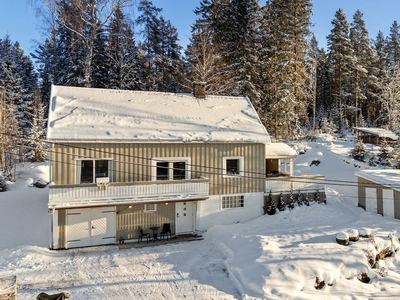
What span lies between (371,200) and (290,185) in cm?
555

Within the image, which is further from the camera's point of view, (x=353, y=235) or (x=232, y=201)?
(x=232, y=201)

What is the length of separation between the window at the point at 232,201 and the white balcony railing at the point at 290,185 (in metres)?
1.89

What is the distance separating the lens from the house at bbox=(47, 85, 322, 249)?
12766mm

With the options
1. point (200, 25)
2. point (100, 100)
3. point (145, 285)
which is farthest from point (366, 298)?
point (200, 25)

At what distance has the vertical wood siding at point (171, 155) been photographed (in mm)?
12727

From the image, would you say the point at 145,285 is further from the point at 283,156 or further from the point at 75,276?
the point at 283,156

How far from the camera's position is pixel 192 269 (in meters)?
10.3

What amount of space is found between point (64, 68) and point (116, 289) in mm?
27777

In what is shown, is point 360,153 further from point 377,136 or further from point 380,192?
point 380,192

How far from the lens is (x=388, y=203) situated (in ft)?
52.2

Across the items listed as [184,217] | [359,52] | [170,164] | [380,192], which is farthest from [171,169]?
[359,52]

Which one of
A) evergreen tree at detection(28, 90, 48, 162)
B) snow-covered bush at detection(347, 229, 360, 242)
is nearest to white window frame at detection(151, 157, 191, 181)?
snow-covered bush at detection(347, 229, 360, 242)

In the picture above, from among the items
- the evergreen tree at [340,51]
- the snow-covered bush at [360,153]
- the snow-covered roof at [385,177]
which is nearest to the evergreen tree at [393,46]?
the evergreen tree at [340,51]

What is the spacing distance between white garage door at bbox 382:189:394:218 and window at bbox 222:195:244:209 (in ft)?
29.1
